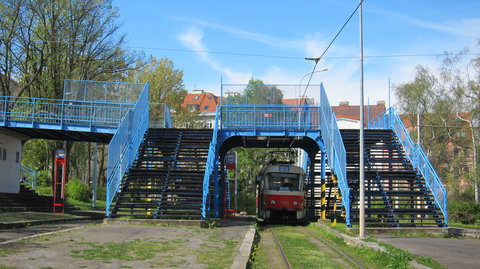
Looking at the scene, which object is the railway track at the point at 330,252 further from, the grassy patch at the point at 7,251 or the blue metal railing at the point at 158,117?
the blue metal railing at the point at 158,117

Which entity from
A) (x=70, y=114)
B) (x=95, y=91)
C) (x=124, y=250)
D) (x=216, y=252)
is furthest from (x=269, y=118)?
(x=124, y=250)

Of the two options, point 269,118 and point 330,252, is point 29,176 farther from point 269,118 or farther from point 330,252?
point 330,252

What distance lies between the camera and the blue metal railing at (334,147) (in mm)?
19242

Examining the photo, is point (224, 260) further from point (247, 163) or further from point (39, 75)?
point (247, 163)

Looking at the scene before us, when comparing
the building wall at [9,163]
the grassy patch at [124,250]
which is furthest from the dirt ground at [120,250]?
the building wall at [9,163]

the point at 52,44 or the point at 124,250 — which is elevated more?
the point at 52,44

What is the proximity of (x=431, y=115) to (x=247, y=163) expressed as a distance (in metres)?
23.6

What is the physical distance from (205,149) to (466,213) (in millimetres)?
16648

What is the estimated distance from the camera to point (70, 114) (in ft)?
82.9

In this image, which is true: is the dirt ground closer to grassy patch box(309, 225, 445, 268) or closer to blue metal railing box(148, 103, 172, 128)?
grassy patch box(309, 225, 445, 268)

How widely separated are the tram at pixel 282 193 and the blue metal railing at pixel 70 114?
8090mm

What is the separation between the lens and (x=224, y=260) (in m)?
10.1

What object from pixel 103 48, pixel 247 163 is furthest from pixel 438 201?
pixel 247 163

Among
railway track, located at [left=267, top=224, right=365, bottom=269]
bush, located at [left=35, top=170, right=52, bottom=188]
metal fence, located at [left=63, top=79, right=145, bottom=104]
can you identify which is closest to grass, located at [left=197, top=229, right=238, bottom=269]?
railway track, located at [left=267, top=224, right=365, bottom=269]
